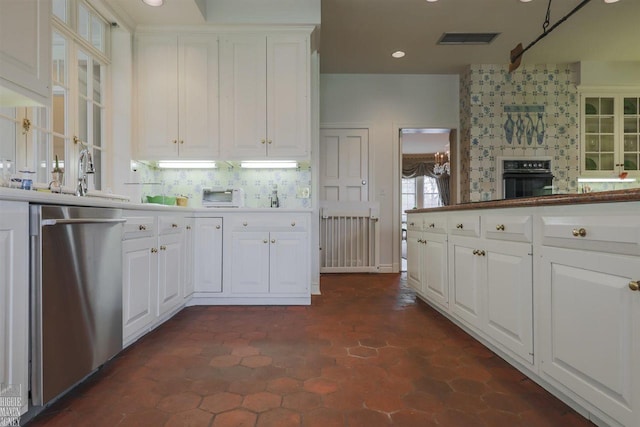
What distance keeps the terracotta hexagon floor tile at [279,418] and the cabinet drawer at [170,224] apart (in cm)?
Answer: 144

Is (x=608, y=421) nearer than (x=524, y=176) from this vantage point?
Yes

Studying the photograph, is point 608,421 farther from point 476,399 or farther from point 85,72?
point 85,72

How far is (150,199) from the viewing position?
3.13m

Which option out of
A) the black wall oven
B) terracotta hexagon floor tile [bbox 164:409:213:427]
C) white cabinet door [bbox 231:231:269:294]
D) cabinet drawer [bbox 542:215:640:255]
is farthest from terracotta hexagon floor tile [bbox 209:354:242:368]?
the black wall oven

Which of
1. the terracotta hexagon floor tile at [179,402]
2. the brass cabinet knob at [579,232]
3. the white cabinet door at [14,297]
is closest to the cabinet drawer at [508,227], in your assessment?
the brass cabinet knob at [579,232]

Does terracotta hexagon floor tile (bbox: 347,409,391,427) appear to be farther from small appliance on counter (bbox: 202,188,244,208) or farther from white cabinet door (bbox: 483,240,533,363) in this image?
small appliance on counter (bbox: 202,188,244,208)

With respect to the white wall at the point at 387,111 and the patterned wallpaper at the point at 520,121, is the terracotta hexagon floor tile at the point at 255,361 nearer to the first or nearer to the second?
the white wall at the point at 387,111

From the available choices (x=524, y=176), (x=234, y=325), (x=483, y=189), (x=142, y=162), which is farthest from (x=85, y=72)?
(x=524, y=176)

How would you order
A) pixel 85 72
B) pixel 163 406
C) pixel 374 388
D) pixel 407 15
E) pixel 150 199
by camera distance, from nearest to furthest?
pixel 163 406, pixel 374 388, pixel 85 72, pixel 150 199, pixel 407 15

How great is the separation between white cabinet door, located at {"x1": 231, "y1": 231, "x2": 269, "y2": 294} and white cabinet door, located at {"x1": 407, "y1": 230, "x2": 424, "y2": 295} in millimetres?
1337

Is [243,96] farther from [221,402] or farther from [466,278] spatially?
[221,402]

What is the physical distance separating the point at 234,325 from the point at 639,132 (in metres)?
5.75

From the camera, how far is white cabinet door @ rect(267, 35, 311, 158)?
3.13 m

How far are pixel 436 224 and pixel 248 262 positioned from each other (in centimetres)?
158
